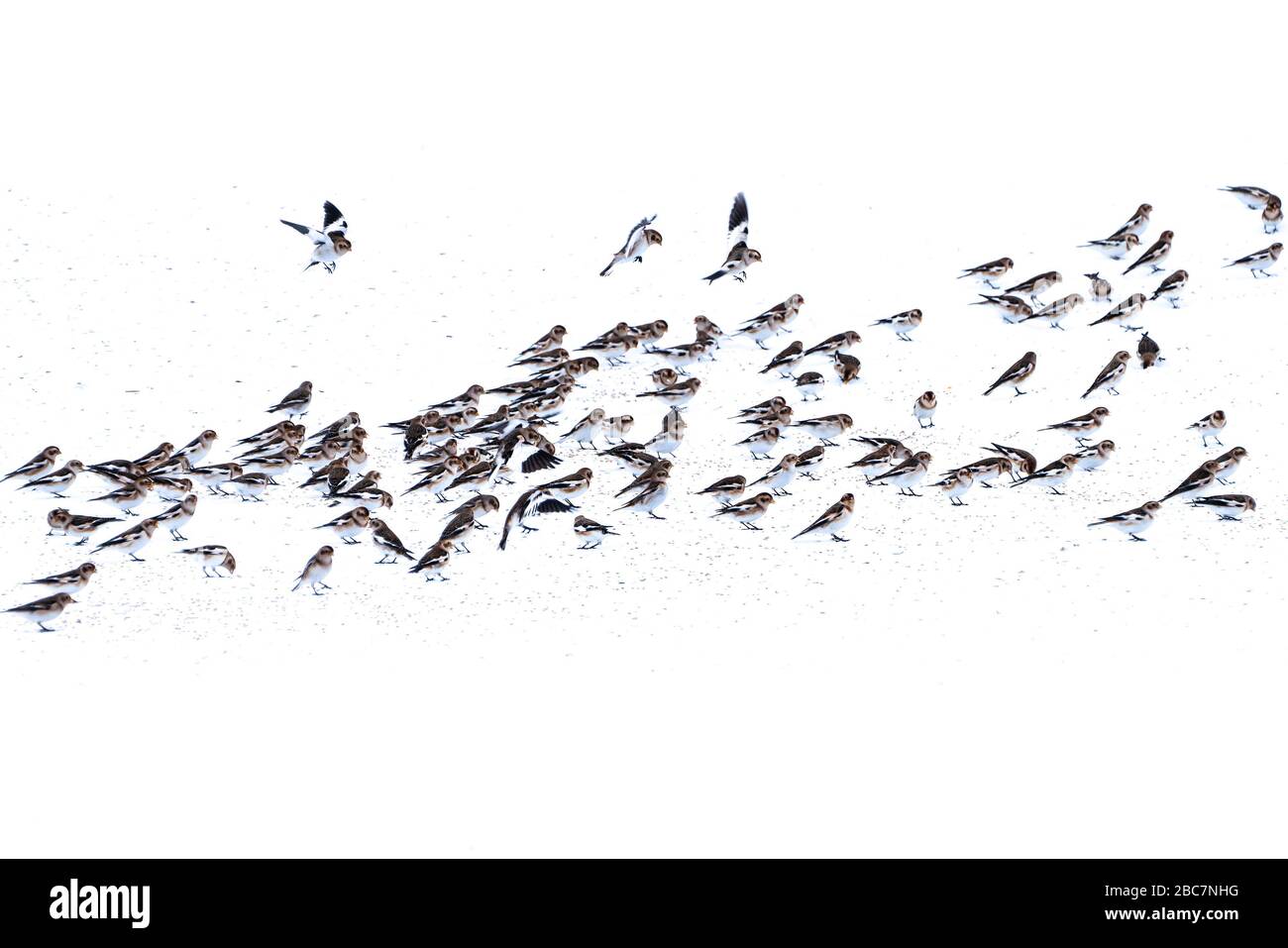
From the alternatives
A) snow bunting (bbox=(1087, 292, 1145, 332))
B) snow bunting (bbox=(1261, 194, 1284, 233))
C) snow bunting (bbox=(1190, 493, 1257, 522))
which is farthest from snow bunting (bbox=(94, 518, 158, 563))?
snow bunting (bbox=(1261, 194, 1284, 233))

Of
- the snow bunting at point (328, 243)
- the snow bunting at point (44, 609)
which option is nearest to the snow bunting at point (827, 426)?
the snow bunting at point (44, 609)

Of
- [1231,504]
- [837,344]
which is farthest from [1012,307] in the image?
[1231,504]

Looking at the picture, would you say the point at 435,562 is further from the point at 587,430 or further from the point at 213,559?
the point at 587,430

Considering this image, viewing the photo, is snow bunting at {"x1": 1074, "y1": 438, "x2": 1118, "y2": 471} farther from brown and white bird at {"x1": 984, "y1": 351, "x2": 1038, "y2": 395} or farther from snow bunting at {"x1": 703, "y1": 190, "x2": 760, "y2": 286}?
snow bunting at {"x1": 703, "y1": 190, "x2": 760, "y2": 286}

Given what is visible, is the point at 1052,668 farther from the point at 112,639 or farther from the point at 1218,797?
the point at 112,639

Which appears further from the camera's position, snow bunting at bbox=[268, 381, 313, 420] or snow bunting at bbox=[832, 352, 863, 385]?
snow bunting at bbox=[832, 352, 863, 385]

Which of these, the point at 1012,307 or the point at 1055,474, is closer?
the point at 1055,474
